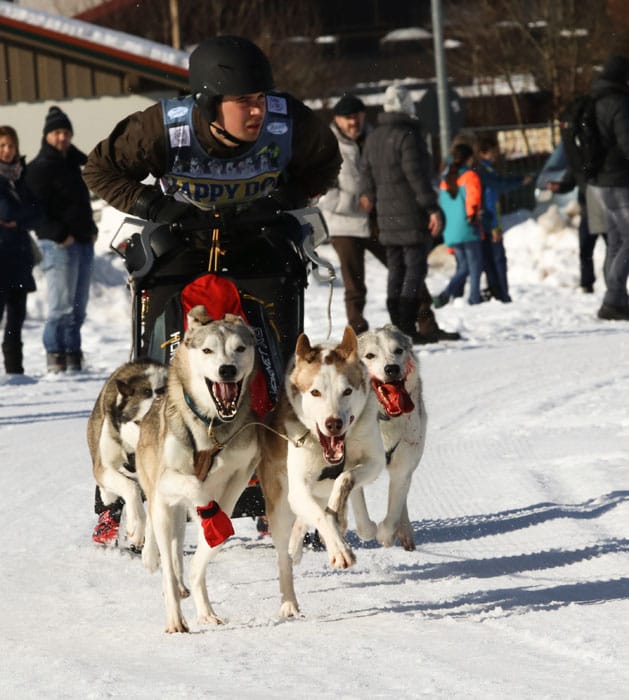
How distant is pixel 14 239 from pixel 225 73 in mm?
6297

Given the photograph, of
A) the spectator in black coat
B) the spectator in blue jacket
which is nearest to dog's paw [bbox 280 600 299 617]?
the spectator in black coat

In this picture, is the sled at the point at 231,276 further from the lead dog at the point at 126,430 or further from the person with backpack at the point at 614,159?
the person with backpack at the point at 614,159

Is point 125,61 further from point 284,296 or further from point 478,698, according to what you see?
point 478,698

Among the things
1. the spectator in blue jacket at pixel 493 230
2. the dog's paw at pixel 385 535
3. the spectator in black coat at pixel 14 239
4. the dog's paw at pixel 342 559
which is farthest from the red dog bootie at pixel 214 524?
the spectator in blue jacket at pixel 493 230

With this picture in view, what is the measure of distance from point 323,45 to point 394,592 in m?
33.1

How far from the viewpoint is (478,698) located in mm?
3539

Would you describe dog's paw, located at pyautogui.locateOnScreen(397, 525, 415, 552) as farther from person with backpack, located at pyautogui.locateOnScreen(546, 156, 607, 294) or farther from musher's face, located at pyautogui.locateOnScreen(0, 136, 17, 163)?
person with backpack, located at pyautogui.locateOnScreen(546, 156, 607, 294)

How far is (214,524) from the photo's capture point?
4430mm

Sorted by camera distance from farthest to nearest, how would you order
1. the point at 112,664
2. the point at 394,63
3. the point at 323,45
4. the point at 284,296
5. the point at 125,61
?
the point at 394,63 → the point at 323,45 → the point at 125,61 → the point at 284,296 → the point at 112,664

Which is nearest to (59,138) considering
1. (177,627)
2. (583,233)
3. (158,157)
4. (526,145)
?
(158,157)

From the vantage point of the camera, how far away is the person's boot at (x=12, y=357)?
11219 mm

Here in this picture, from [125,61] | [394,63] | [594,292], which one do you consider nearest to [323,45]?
[394,63]

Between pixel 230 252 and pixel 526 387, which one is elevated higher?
pixel 230 252

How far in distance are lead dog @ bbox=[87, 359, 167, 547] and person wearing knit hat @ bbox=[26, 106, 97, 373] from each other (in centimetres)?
558
